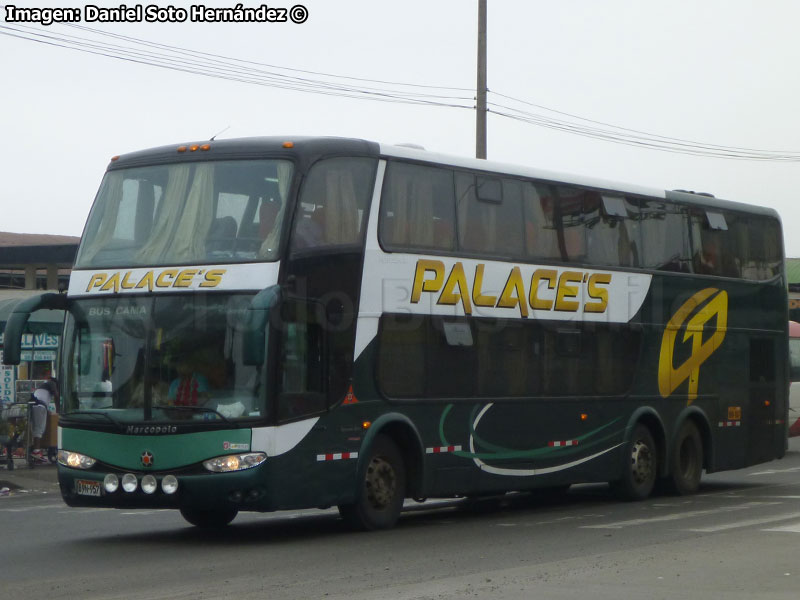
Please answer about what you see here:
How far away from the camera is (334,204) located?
1364 cm

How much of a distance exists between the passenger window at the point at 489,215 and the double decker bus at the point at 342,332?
0.02 meters

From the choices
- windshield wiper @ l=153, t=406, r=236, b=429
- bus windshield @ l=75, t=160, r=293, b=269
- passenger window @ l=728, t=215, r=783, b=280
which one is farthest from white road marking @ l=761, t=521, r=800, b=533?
passenger window @ l=728, t=215, r=783, b=280

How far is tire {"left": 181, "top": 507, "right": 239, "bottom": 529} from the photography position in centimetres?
1462

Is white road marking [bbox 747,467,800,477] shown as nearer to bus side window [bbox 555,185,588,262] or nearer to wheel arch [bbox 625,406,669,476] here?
wheel arch [bbox 625,406,669,476]

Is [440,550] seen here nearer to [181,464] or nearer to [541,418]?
[181,464]

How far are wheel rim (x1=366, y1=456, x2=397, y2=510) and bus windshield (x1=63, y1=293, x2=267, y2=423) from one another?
1.83m

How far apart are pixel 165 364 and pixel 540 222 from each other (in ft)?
17.8

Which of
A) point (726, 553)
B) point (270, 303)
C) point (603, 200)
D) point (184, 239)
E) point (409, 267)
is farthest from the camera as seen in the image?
point (603, 200)

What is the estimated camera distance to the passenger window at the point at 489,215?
1530 cm

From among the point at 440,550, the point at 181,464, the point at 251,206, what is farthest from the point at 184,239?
the point at 440,550

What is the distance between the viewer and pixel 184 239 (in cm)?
1348

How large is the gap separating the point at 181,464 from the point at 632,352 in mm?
7292

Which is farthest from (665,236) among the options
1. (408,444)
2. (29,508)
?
(29,508)

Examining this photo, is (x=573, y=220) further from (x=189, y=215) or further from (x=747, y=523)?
(x=189, y=215)
